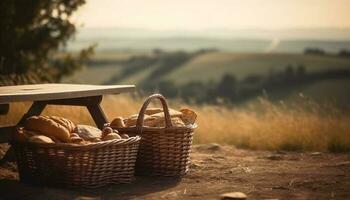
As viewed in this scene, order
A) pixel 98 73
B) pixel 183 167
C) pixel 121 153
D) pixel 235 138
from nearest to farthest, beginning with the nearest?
pixel 121 153 < pixel 183 167 < pixel 235 138 < pixel 98 73

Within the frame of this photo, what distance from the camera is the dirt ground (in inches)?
Result: 190

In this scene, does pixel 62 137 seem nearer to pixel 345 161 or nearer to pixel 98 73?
pixel 345 161

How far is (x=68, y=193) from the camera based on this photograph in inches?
190

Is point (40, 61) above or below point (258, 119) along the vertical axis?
above

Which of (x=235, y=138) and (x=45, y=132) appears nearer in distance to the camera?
(x=45, y=132)

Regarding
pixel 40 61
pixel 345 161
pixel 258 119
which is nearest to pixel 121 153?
pixel 345 161

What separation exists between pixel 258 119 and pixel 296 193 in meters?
5.64

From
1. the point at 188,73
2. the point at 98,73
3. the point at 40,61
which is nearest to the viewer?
the point at 40,61

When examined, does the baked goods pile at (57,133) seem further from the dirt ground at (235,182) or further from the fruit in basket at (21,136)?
the dirt ground at (235,182)

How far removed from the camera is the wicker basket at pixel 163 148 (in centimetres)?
549

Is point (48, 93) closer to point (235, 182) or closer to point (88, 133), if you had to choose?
point (88, 133)

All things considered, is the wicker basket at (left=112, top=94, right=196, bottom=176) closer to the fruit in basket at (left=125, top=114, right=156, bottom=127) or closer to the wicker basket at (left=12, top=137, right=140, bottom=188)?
the fruit in basket at (left=125, top=114, right=156, bottom=127)

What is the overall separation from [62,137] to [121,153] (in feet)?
1.70

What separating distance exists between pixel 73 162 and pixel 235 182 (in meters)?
1.48
